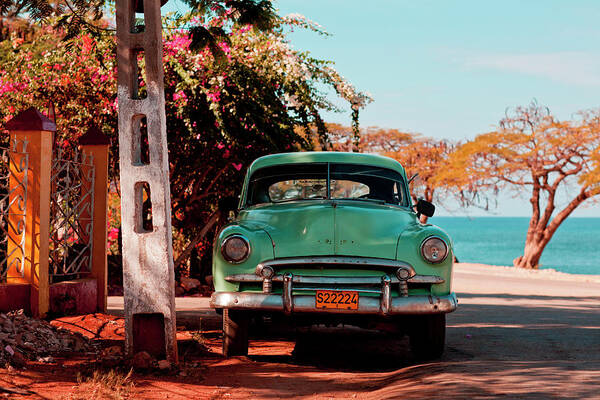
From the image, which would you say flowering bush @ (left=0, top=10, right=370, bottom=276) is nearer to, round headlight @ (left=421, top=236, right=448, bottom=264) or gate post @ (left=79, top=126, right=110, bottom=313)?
gate post @ (left=79, top=126, right=110, bottom=313)

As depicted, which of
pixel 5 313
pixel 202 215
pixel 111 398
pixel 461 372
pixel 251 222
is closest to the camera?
pixel 111 398

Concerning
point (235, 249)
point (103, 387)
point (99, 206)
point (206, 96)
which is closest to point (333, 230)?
point (235, 249)

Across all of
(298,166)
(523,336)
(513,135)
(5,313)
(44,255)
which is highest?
(513,135)

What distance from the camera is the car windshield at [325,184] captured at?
25.7ft

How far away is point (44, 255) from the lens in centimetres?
780

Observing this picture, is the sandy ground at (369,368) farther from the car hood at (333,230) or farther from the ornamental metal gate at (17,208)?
the car hood at (333,230)

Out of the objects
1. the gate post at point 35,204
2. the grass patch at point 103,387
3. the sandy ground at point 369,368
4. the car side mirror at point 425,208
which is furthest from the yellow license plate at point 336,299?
the gate post at point 35,204

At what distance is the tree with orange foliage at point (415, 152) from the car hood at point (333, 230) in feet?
111

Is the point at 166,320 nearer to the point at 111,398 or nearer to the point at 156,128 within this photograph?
the point at 111,398

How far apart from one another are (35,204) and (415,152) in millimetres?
37771

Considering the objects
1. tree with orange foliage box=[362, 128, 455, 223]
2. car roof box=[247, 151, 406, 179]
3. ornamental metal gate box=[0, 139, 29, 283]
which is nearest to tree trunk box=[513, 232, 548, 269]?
tree with orange foliage box=[362, 128, 455, 223]

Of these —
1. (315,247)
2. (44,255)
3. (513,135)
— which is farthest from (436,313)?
(513,135)

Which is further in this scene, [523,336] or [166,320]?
[523,336]

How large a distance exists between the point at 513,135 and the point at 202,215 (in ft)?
77.9
